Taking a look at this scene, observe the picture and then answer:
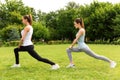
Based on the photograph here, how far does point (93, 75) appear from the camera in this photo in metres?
10.1

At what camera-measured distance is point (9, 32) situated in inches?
2842

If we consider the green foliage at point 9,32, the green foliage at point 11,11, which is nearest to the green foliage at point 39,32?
the green foliage at point 11,11

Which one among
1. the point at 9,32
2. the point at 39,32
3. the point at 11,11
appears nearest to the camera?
the point at 9,32

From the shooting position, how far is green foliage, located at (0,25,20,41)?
69.6m

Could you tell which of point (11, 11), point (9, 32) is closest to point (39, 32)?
point (9, 32)

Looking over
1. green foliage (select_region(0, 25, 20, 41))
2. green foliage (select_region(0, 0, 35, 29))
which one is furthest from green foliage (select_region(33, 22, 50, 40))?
green foliage (select_region(0, 25, 20, 41))

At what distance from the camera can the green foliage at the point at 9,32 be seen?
228 ft

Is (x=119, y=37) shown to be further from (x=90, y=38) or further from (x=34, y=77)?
(x=34, y=77)

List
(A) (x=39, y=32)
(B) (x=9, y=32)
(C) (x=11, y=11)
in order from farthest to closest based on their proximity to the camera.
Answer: (C) (x=11, y=11)
(A) (x=39, y=32)
(B) (x=9, y=32)

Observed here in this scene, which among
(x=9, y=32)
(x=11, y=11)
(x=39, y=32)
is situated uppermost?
(x=11, y=11)

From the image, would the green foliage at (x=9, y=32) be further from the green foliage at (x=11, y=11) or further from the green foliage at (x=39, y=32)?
the green foliage at (x=39, y=32)

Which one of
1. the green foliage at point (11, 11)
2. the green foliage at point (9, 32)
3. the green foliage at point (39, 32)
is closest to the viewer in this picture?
the green foliage at point (9, 32)

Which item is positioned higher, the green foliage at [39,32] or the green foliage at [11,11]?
the green foliage at [11,11]

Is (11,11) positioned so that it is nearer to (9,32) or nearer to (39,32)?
(9,32)
